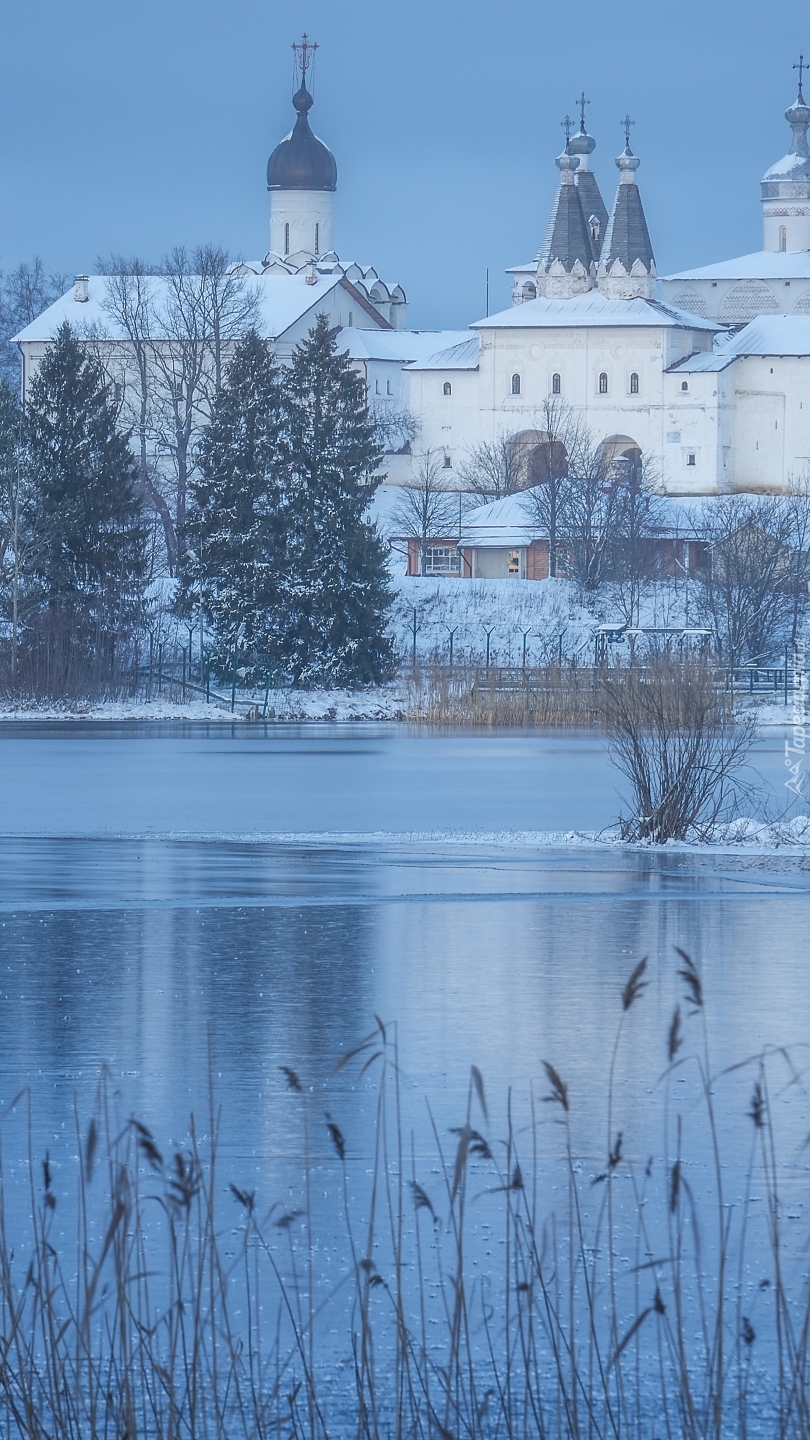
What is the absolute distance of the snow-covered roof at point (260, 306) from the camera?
105m

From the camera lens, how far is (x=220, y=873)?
1656cm

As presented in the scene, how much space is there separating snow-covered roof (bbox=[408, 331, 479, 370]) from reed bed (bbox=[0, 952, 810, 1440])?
3964 inches

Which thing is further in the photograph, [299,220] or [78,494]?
[299,220]

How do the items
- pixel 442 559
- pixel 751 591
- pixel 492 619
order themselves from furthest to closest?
pixel 442 559, pixel 492 619, pixel 751 591

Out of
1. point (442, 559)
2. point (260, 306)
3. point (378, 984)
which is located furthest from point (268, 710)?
point (260, 306)

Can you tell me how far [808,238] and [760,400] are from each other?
53.6 ft

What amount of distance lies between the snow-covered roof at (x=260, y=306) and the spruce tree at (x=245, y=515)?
5283 centimetres

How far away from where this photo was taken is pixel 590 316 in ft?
344

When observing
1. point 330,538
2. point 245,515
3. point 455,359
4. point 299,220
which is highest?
point 299,220

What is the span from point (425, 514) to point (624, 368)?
2169 cm

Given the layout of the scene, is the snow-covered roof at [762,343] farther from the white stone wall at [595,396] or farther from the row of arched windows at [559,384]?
the row of arched windows at [559,384]

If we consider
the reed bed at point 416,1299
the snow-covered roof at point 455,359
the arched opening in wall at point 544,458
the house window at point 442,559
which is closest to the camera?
the reed bed at point 416,1299

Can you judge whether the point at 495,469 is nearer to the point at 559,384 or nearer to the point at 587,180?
the point at 559,384

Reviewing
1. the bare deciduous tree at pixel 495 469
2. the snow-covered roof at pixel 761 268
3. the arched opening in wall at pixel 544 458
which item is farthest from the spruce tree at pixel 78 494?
the snow-covered roof at pixel 761 268
